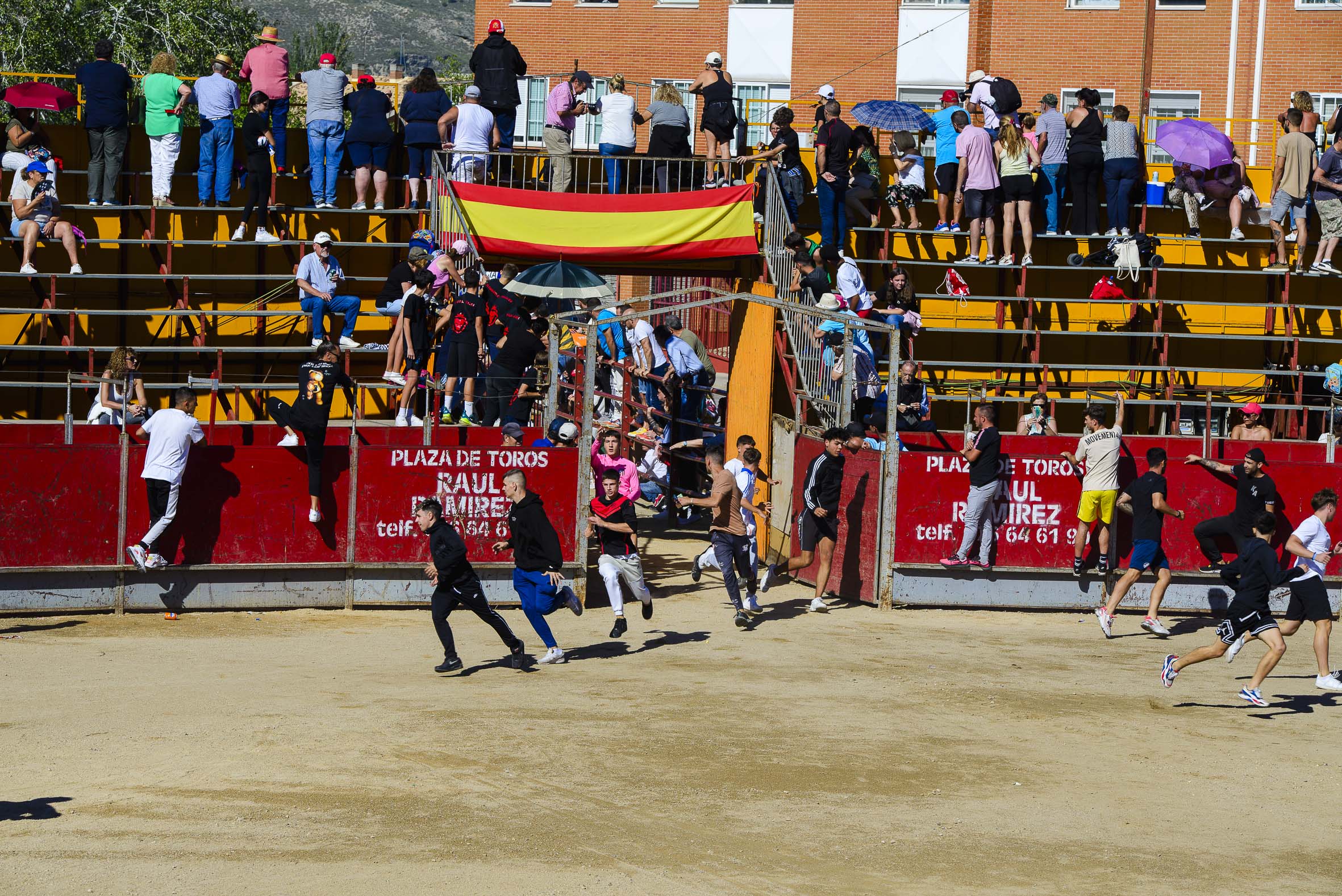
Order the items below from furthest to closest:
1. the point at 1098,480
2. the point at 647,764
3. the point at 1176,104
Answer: the point at 1176,104, the point at 1098,480, the point at 647,764

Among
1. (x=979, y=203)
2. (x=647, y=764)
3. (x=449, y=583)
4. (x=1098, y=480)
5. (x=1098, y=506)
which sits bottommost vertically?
(x=647, y=764)

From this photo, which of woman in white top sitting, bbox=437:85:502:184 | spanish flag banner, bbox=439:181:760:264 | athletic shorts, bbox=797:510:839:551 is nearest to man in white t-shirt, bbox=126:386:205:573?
spanish flag banner, bbox=439:181:760:264

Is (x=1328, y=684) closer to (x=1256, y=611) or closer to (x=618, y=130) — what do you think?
(x=1256, y=611)

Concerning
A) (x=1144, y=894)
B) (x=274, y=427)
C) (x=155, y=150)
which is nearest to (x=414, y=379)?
(x=274, y=427)

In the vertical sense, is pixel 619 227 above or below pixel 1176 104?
below

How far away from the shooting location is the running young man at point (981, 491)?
17969mm

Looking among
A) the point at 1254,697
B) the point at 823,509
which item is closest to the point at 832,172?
the point at 823,509

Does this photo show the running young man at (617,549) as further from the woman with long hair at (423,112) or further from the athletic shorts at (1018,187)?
the athletic shorts at (1018,187)

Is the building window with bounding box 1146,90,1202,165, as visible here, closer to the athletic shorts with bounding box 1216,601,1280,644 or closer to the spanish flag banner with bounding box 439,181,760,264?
the spanish flag banner with bounding box 439,181,760,264

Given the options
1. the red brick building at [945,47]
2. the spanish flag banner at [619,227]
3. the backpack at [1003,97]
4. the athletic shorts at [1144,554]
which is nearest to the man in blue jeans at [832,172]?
the spanish flag banner at [619,227]

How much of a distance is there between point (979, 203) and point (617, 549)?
426 inches

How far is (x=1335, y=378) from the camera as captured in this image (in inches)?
918

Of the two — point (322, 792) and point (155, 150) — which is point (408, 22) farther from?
point (322, 792)

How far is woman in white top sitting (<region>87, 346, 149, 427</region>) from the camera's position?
18.9 metres
